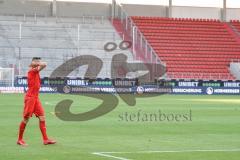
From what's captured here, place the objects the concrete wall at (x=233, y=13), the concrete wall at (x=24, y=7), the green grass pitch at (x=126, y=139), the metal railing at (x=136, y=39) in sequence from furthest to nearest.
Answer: the concrete wall at (x=233, y=13) → the concrete wall at (x=24, y=7) → the metal railing at (x=136, y=39) → the green grass pitch at (x=126, y=139)

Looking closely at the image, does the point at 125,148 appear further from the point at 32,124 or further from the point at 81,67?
the point at 81,67

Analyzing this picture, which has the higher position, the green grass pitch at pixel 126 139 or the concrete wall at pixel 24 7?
the concrete wall at pixel 24 7

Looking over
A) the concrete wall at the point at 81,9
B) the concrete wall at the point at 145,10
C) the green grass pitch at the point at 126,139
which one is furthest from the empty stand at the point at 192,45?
the green grass pitch at the point at 126,139

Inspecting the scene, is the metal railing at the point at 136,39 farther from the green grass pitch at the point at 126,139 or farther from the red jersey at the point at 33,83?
the red jersey at the point at 33,83

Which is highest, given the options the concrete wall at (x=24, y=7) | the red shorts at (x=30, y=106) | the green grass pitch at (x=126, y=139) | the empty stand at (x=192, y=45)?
the concrete wall at (x=24, y=7)

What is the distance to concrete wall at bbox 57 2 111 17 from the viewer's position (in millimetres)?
67312

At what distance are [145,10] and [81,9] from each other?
6801 millimetres

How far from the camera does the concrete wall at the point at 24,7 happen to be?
212ft

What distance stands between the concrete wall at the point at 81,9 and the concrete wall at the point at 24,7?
126 cm

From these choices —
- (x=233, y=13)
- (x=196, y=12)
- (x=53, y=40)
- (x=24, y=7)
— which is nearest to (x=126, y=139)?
(x=53, y=40)

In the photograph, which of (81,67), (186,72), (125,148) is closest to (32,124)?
(125,148)

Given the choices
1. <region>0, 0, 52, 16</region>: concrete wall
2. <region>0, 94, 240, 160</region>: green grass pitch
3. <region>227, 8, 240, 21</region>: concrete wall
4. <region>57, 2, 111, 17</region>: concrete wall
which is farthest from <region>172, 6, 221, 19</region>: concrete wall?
<region>0, 94, 240, 160</region>: green grass pitch

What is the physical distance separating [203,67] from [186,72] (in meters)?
2.52

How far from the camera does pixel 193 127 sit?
22938 millimetres
